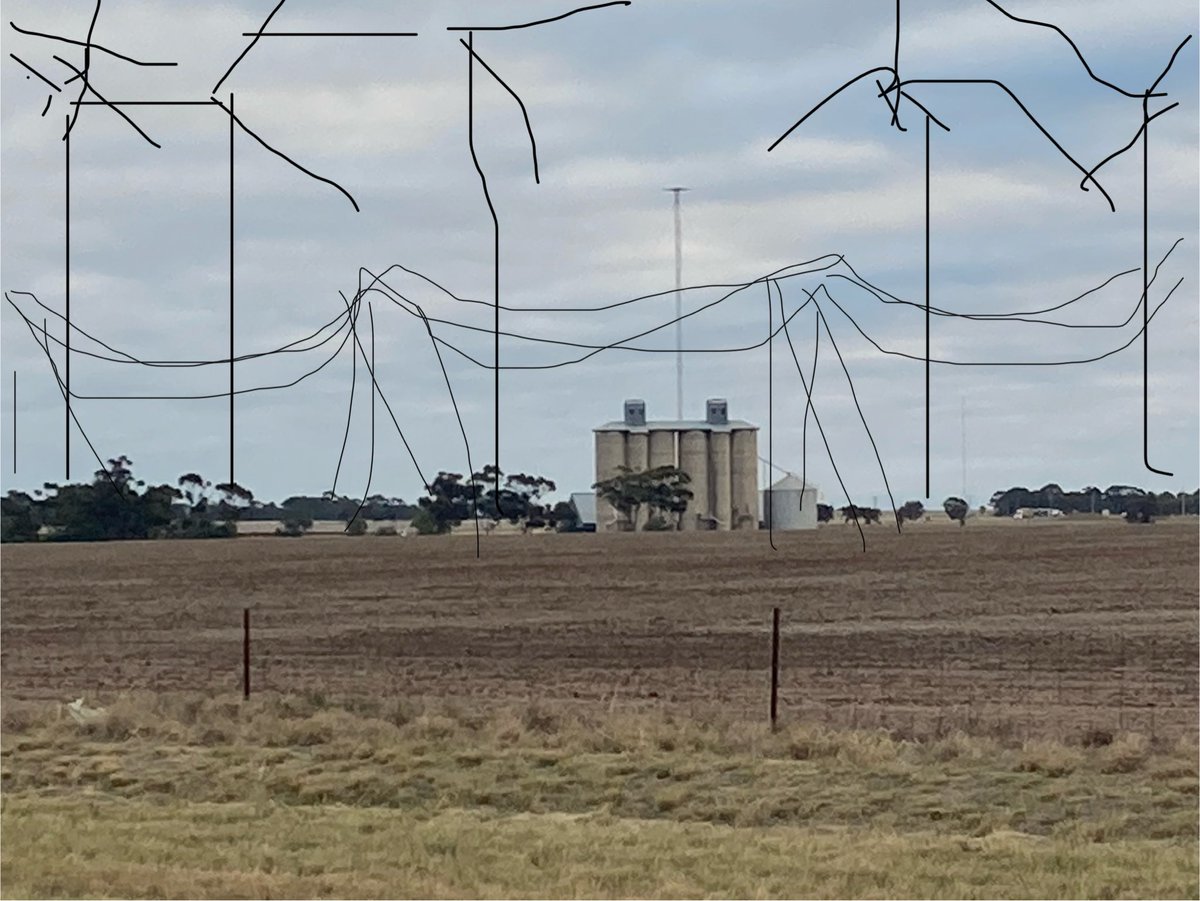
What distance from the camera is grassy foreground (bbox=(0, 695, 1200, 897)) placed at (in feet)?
30.8

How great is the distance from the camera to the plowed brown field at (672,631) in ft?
72.8

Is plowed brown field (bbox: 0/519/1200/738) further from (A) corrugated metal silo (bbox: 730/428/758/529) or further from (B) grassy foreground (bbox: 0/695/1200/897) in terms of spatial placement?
(A) corrugated metal silo (bbox: 730/428/758/529)

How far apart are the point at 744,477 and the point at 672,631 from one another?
88.8 feet

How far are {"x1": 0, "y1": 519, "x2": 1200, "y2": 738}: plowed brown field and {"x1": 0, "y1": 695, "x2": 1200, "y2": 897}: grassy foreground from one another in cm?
348

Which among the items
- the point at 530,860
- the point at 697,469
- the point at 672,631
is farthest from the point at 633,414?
the point at 672,631

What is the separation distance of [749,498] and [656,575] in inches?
1946

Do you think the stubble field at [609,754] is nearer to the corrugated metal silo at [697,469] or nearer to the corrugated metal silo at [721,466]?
the corrugated metal silo at [721,466]

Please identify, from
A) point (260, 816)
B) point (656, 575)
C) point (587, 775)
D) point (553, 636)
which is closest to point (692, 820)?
point (587, 775)

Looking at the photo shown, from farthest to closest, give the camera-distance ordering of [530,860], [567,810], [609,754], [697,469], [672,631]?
[672,631] < [609,754] < [697,469] < [567,810] < [530,860]

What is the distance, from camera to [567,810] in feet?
41.2

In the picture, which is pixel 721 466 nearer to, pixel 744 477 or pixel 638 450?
pixel 744 477

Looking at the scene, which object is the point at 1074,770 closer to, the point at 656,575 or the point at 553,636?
the point at 553,636

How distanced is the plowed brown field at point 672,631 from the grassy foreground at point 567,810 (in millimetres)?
3484

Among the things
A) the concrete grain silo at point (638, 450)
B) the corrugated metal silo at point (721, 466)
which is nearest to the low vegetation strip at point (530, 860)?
the corrugated metal silo at point (721, 466)
